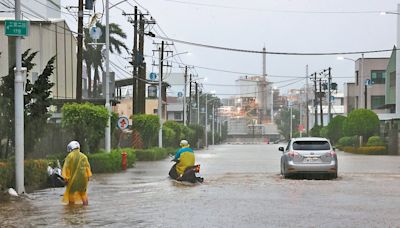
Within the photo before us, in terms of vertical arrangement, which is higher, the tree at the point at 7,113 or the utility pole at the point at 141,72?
the utility pole at the point at 141,72

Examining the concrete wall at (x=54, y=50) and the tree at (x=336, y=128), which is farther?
the tree at (x=336, y=128)

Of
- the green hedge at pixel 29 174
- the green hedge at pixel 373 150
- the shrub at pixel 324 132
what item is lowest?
the green hedge at pixel 373 150

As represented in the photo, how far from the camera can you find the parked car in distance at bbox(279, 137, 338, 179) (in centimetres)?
2297

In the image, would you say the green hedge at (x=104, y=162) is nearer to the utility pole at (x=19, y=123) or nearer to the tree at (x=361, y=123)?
the utility pole at (x=19, y=123)

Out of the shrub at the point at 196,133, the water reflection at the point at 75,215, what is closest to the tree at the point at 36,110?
the water reflection at the point at 75,215

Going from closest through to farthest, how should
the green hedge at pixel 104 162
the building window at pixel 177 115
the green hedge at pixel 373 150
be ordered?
the green hedge at pixel 104 162 → the green hedge at pixel 373 150 → the building window at pixel 177 115

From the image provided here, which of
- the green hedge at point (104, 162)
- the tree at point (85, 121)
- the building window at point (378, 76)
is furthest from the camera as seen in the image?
the building window at point (378, 76)

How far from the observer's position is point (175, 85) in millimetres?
121750

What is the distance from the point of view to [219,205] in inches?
587

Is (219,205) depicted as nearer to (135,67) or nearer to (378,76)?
(135,67)

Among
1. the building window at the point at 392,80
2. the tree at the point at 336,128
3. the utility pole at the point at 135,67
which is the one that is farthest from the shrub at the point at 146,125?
the building window at the point at 392,80

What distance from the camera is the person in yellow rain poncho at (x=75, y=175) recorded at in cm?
1481

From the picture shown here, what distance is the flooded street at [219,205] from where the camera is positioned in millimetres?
12195

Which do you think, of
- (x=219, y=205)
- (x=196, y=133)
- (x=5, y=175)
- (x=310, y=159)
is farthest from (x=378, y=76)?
(x=5, y=175)
